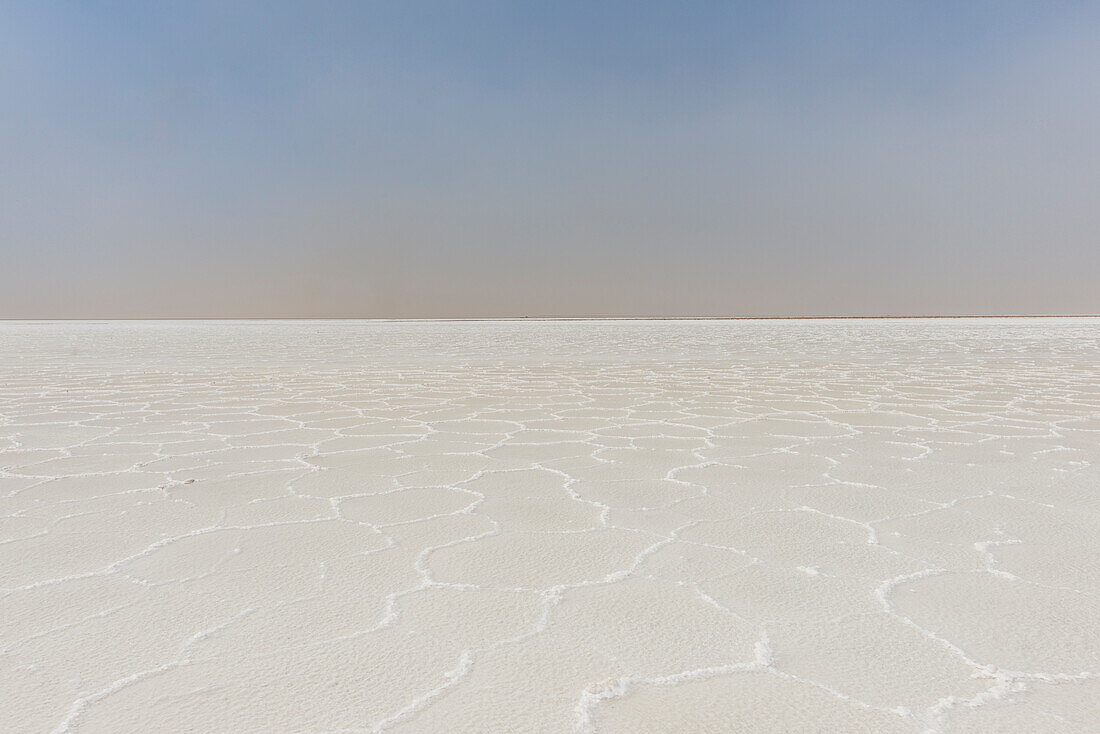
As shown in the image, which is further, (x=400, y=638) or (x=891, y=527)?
(x=891, y=527)

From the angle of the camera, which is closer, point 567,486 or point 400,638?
point 400,638

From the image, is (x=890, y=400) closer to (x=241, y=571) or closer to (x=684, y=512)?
(x=684, y=512)

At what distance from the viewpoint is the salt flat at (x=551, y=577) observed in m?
0.90

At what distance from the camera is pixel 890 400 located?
3941 mm

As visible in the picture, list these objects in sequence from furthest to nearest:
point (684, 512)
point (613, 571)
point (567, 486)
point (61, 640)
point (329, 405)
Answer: point (329, 405) → point (567, 486) → point (684, 512) → point (613, 571) → point (61, 640)

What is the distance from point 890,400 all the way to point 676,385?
1348mm

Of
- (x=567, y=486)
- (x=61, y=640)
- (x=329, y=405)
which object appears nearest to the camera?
(x=61, y=640)

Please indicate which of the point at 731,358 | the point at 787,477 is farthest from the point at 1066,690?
the point at 731,358

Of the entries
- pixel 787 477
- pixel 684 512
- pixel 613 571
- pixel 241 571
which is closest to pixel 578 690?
pixel 613 571

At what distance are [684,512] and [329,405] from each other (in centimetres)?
255

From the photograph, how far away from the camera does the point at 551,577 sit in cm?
133

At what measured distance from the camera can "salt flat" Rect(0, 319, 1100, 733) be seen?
0.90 m

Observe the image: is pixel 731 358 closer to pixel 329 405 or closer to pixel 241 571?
pixel 329 405

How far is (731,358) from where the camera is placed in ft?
25.3
